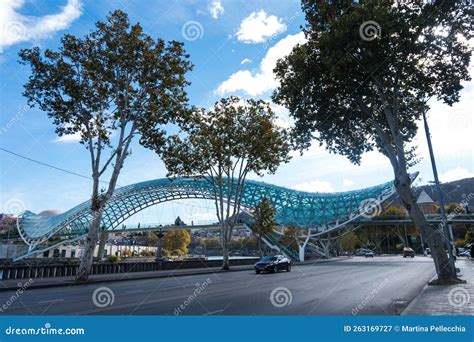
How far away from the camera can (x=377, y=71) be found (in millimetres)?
15875

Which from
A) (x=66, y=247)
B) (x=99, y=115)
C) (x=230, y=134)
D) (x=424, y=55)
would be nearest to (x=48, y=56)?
(x=99, y=115)

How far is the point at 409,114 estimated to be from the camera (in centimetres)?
2120

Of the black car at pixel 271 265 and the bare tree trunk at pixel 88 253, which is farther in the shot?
the black car at pixel 271 265

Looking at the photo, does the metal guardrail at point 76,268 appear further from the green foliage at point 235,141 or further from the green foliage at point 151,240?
the green foliage at point 151,240

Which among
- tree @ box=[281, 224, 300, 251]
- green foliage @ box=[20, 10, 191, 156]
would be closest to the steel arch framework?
tree @ box=[281, 224, 300, 251]

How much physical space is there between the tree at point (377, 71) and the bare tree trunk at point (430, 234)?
0.13 ft

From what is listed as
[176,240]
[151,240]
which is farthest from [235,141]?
[151,240]

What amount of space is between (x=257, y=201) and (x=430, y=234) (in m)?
67.4

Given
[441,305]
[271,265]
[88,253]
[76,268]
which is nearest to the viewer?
[441,305]

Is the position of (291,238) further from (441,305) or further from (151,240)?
(151,240)

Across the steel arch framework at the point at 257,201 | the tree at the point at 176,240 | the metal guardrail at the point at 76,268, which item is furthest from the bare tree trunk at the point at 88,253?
the tree at the point at 176,240

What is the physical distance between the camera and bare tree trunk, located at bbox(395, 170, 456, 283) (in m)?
15.7

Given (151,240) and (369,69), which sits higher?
(369,69)

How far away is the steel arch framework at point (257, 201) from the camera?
79.1 metres
